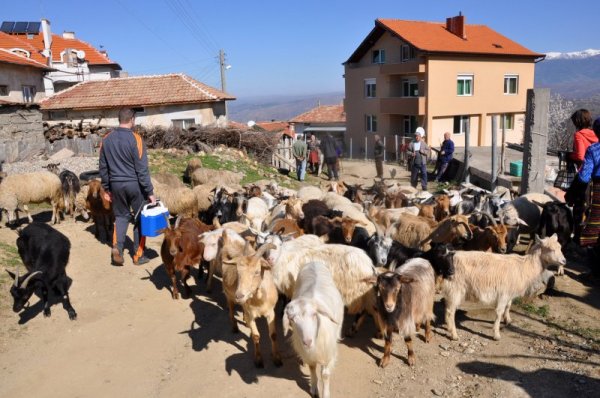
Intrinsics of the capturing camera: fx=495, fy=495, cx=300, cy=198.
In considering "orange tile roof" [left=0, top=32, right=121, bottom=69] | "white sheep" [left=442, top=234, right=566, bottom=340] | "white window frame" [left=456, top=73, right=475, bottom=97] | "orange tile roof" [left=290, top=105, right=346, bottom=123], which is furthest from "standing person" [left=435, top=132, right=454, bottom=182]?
"orange tile roof" [left=290, top=105, right=346, bottom=123]

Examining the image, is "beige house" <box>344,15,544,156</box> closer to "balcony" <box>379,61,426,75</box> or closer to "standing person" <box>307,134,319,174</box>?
"balcony" <box>379,61,426,75</box>

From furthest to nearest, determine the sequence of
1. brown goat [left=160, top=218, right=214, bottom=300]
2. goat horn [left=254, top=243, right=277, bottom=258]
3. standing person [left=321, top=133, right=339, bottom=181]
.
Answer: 1. standing person [left=321, top=133, right=339, bottom=181]
2. brown goat [left=160, top=218, right=214, bottom=300]
3. goat horn [left=254, top=243, right=277, bottom=258]

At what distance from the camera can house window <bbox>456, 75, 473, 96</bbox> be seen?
27.6m

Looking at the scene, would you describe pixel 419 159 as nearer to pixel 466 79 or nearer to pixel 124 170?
pixel 124 170

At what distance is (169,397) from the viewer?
4477mm

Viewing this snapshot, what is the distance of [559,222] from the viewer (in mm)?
7340

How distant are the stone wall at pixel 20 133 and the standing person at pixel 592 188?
12.7 metres

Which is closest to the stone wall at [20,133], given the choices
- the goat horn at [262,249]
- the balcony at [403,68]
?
the goat horn at [262,249]

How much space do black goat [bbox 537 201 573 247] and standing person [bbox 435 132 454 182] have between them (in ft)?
25.3

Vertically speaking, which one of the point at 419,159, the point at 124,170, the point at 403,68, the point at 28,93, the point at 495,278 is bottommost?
the point at 495,278

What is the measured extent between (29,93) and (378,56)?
1952 centimetres

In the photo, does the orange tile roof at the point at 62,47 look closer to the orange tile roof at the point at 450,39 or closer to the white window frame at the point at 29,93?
the white window frame at the point at 29,93

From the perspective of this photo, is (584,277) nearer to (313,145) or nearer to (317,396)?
(317,396)

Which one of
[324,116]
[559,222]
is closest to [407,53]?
[324,116]
